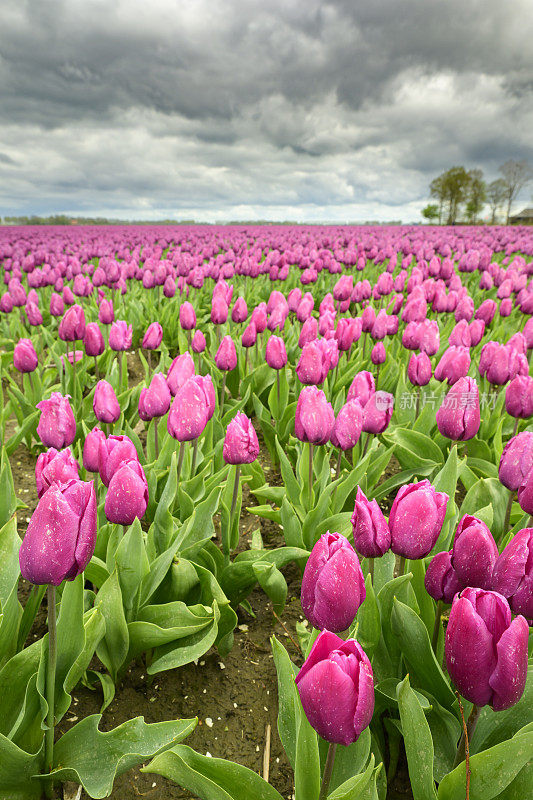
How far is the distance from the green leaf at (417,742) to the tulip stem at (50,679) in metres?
0.84

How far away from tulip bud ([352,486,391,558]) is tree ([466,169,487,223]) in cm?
7223

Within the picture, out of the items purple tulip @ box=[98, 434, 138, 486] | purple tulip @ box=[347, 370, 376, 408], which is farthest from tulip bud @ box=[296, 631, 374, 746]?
purple tulip @ box=[347, 370, 376, 408]

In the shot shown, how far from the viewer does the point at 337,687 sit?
915 millimetres

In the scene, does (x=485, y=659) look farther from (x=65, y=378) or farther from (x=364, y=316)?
(x=65, y=378)

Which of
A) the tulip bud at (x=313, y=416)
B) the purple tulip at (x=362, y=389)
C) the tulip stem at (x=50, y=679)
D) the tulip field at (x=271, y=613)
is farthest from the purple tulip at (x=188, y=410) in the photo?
the tulip stem at (x=50, y=679)

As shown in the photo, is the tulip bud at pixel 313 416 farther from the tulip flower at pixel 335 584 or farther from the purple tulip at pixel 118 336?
the purple tulip at pixel 118 336

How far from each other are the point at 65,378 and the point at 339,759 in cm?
364

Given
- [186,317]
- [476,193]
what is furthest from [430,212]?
[186,317]

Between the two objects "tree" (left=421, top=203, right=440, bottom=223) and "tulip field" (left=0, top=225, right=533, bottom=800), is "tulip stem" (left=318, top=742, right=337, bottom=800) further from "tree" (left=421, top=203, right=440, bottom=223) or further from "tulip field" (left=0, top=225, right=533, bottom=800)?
"tree" (left=421, top=203, right=440, bottom=223)

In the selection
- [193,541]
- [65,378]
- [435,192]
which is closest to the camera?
[193,541]

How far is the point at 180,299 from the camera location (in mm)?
7371

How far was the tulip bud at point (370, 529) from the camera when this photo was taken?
4.54 feet

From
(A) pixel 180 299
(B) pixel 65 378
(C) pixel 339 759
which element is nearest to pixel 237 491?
(C) pixel 339 759

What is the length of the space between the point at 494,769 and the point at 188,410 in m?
1.51
